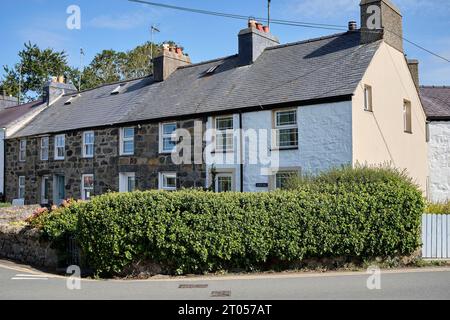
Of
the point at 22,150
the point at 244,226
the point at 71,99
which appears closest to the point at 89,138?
the point at 71,99

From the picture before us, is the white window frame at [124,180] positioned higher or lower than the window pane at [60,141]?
lower

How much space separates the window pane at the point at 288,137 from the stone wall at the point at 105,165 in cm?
349

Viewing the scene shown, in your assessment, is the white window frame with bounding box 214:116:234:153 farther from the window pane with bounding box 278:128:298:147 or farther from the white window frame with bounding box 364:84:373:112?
the white window frame with bounding box 364:84:373:112

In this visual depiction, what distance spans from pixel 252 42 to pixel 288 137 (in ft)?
20.1

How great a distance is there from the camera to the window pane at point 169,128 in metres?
20.0

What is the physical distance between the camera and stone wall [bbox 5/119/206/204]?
64.4 feet

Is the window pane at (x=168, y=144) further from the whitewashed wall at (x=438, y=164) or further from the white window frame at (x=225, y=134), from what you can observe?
the whitewashed wall at (x=438, y=164)

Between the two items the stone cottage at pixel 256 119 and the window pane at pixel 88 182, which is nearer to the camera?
the stone cottage at pixel 256 119

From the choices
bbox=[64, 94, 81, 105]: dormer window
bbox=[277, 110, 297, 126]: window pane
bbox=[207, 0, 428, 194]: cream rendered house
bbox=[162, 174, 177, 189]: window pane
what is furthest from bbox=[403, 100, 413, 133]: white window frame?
bbox=[64, 94, 81, 105]: dormer window

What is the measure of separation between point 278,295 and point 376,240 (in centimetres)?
392

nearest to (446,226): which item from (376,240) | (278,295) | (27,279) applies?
(376,240)

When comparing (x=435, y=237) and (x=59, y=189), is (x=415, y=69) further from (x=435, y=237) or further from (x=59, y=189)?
(x=59, y=189)

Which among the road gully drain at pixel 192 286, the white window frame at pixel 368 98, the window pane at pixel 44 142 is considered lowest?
the road gully drain at pixel 192 286

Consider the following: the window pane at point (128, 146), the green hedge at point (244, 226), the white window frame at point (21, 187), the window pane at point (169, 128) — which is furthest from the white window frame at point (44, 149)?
the green hedge at point (244, 226)
